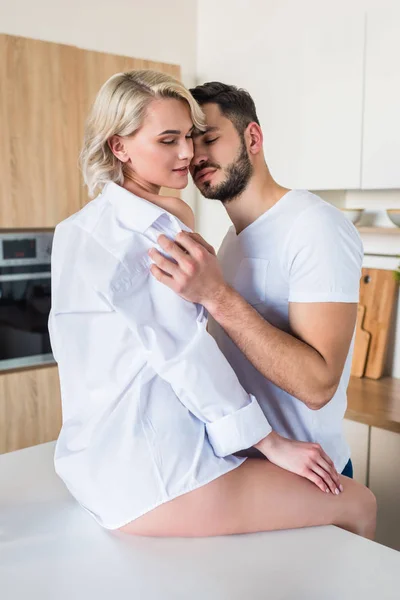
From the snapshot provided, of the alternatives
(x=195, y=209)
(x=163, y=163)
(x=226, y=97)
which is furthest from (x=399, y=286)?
(x=163, y=163)

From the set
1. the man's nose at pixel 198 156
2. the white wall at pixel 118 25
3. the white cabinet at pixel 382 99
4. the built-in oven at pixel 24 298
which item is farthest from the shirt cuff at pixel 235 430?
the white wall at pixel 118 25

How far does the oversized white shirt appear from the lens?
1153mm

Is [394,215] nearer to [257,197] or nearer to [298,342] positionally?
[257,197]

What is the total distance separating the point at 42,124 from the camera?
2.86 m

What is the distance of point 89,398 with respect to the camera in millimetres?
A: 1224

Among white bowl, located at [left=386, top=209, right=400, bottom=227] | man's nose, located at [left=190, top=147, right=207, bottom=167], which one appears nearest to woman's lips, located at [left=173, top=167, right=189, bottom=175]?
man's nose, located at [left=190, top=147, right=207, bottom=167]

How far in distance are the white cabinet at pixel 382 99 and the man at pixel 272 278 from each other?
1.09 metres

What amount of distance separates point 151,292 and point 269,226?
0.45 m

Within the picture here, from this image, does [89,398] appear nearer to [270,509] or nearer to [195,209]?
[270,509]

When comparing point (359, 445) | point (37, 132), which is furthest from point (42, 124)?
point (359, 445)

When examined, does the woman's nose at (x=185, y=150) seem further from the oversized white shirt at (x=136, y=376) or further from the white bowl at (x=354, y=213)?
the white bowl at (x=354, y=213)

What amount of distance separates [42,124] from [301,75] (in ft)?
3.71

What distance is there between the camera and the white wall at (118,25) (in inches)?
116

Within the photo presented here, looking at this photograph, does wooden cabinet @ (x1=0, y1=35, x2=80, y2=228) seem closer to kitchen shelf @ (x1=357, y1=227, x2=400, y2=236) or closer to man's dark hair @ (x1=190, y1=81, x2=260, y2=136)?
kitchen shelf @ (x1=357, y1=227, x2=400, y2=236)
